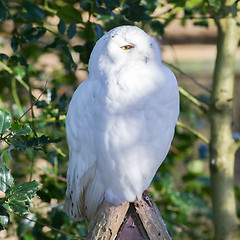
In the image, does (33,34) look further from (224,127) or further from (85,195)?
(224,127)

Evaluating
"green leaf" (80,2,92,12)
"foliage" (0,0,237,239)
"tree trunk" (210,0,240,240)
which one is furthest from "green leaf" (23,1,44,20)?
"tree trunk" (210,0,240,240)

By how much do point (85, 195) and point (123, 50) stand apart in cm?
56

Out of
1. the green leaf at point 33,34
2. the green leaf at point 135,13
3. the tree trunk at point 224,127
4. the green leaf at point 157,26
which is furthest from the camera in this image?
the tree trunk at point 224,127

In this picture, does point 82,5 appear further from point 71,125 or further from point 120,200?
point 120,200

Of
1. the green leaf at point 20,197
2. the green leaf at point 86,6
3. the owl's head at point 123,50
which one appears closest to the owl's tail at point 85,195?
the green leaf at point 20,197

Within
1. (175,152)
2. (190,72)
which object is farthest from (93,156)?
(190,72)

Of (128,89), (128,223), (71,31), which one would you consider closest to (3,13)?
(71,31)

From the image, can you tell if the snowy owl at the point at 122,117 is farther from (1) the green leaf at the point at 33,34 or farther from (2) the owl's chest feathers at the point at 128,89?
(1) the green leaf at the point at 33,34

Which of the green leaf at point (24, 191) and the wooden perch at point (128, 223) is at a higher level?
the green leaf at point (24, 191)

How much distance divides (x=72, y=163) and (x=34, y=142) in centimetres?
16

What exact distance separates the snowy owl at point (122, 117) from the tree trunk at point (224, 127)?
0.69m

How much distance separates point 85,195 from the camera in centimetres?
151

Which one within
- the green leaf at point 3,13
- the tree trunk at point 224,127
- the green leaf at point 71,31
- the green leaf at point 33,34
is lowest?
the tree trunk at point 224,127

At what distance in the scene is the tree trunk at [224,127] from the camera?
202 cm
